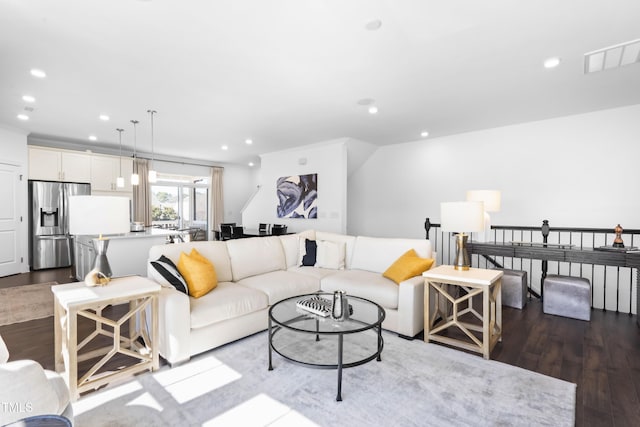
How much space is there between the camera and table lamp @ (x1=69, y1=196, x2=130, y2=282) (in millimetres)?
2139

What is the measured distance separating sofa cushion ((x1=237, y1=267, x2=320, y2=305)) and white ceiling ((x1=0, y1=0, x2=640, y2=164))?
220 centimetres

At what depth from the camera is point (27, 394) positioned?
1.13 metres

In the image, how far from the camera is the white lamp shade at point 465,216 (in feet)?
9.24

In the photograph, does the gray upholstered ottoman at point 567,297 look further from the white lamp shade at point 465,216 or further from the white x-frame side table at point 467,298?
the white lamp shade at point 465,216

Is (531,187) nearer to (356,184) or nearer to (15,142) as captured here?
(356,184)

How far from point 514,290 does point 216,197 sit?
7.96 metres

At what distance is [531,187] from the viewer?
5.09 m

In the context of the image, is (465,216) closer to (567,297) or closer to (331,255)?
(331,255)

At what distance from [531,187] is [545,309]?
2220mm

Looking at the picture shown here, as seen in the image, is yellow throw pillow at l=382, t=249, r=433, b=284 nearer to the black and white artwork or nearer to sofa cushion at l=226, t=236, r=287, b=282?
sofa cushion at l=226, t=236, r=287, b=282

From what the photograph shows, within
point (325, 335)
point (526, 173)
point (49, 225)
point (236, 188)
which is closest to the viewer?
point (325, 335)

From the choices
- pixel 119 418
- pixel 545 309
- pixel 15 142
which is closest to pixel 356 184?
pixel 545 309

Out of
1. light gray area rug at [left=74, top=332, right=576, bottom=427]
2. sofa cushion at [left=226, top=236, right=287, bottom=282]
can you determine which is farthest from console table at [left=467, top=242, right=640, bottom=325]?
sofa cushion at [left=226, top=236, right=287, bottom=282]

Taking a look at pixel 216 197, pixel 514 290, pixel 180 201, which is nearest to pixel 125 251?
pixel 180 201
